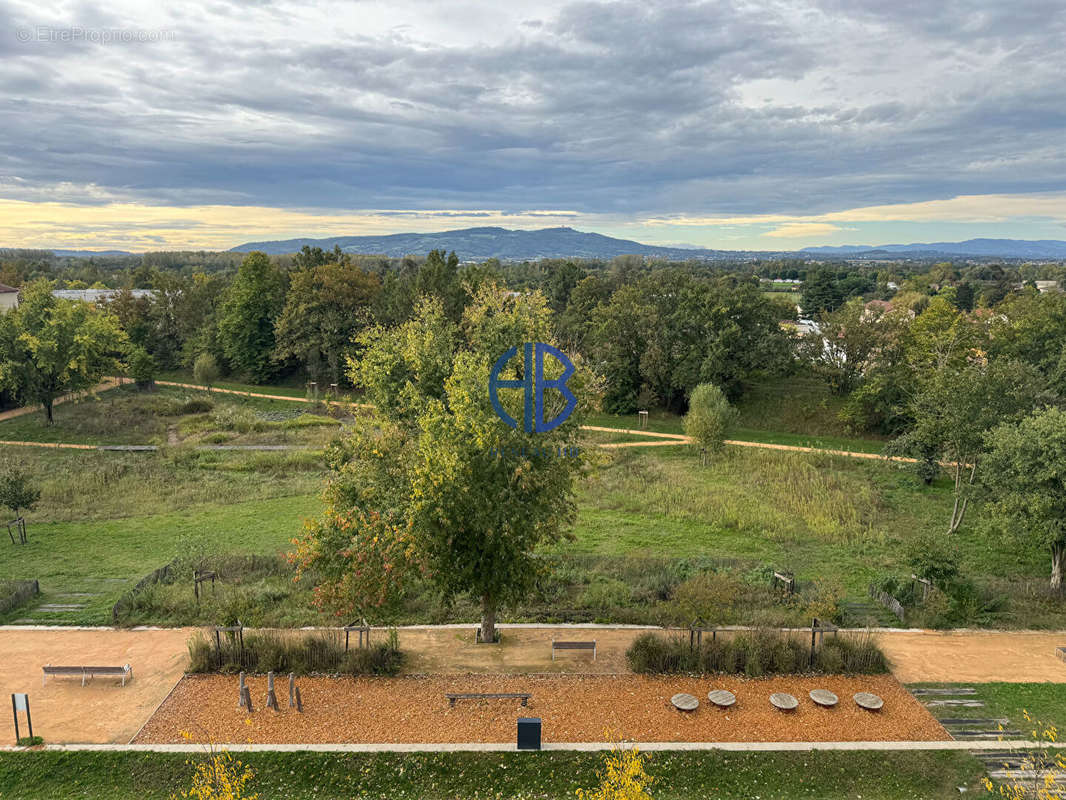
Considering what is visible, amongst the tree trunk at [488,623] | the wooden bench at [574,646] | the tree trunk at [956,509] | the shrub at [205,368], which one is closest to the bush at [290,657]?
the tree trunk at [488,623]

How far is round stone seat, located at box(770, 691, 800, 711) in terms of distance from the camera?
11766 mm

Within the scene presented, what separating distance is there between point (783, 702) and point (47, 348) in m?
41.5

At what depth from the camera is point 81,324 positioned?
3872 centimetres

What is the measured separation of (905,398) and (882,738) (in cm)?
2863

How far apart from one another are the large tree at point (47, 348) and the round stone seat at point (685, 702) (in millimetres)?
38851

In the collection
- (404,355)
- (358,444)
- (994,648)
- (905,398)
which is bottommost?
(994,648)

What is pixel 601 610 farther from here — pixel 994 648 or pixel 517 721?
pixel 994 648

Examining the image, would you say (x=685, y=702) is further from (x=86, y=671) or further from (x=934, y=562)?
(x=86, y=671)

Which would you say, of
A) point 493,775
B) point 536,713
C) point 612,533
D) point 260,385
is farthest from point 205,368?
point 493,775

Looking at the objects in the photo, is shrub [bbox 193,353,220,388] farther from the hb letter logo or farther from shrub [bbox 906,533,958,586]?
shrub [bbox 906,533,958,586]

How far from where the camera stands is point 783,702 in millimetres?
11852

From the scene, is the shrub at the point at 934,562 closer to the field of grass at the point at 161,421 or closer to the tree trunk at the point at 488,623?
the tree trunk at the point at 488,623

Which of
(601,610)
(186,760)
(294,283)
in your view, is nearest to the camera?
(186,760)

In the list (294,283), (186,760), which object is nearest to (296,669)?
(186,760)
